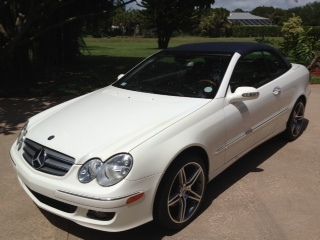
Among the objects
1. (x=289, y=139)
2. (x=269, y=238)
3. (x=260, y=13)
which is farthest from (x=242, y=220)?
(x=260, y=13)

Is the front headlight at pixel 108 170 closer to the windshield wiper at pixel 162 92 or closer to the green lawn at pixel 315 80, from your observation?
the windshield wiper at pixel 162 92

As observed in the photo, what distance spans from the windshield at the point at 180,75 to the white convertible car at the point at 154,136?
1cm

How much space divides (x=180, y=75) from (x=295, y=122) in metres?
2.27

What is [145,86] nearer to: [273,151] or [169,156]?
[169,156]

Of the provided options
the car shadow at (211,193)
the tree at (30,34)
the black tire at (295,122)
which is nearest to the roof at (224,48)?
the black tire at (295,122)

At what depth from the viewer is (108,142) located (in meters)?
3.74

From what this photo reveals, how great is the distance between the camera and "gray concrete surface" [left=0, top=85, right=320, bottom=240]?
400cm

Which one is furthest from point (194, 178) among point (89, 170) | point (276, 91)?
point (276, 91)

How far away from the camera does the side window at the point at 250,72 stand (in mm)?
4934

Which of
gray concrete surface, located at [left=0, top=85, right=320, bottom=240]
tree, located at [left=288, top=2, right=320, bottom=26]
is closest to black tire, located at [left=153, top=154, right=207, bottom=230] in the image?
gray concrete surface, located at [left=0, top=85, right=320, bottom=240]

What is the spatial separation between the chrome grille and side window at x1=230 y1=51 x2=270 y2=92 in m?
1.98

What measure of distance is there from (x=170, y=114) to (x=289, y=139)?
9.47 ft

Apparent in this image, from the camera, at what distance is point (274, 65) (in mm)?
5949

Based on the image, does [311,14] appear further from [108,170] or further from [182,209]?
[108,170]
